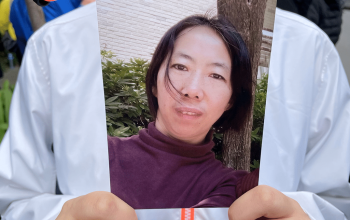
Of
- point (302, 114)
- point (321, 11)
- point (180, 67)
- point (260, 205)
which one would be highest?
point (321, 11)

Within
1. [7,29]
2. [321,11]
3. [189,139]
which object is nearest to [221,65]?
[189,139]

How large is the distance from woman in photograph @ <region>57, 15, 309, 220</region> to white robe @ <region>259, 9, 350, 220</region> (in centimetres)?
12

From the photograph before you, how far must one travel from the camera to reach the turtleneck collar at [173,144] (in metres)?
0.47

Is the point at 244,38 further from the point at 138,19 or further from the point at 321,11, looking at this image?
the point at 321,11

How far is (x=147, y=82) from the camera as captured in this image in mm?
457

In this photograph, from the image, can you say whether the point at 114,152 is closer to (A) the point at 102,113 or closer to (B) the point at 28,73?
(A) the point at 102,113

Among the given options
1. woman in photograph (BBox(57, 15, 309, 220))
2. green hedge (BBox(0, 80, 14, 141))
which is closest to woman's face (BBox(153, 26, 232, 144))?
woman in photograph (BBox(57, 15, 309, 220))

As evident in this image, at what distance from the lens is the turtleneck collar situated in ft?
1.54

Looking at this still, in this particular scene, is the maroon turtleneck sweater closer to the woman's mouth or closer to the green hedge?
the woman's mouth

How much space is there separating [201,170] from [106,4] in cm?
33

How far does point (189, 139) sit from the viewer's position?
481mm

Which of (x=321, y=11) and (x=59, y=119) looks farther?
(x=321, y=11)

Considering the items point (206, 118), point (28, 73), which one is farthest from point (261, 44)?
point (28, 73)

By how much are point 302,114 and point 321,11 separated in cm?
31
